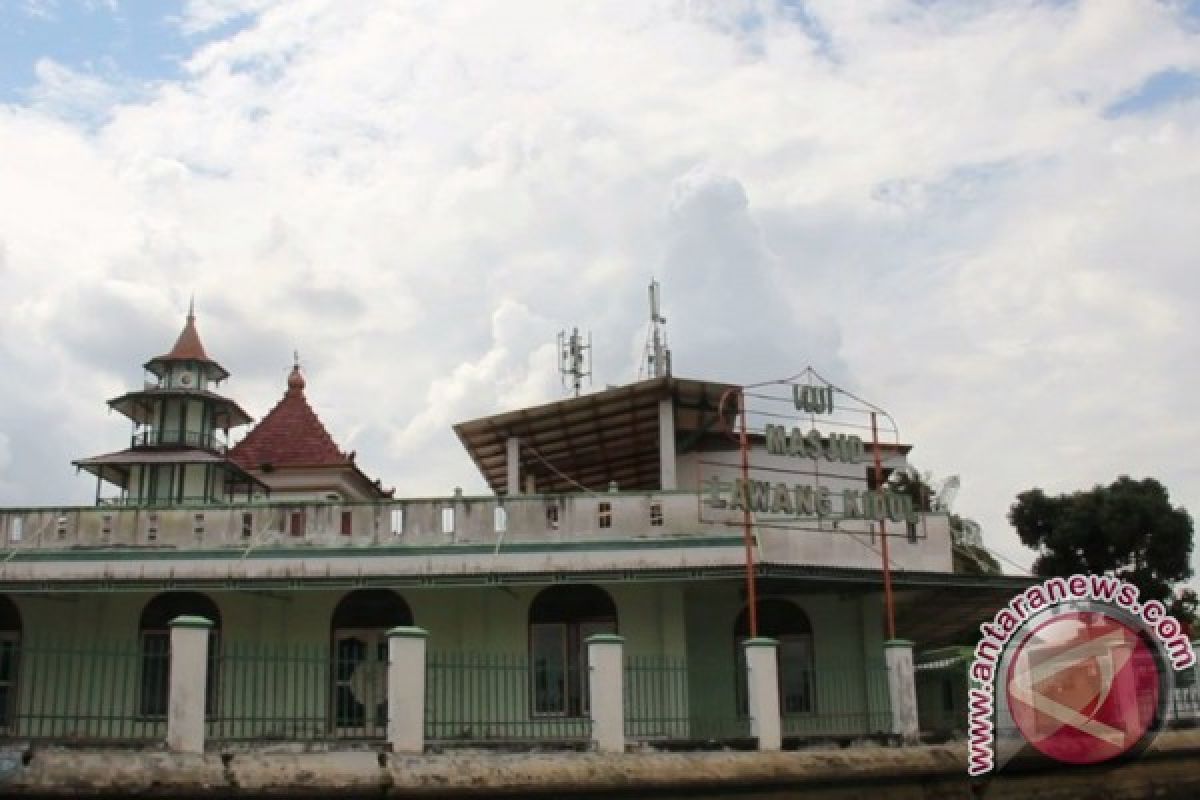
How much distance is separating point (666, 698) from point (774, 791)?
8.95 ft

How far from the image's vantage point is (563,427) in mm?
22734

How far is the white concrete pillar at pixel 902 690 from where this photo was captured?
1579 centimetres

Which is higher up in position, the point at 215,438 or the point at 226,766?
the point at 215,438

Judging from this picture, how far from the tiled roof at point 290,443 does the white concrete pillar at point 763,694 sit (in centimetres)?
1648

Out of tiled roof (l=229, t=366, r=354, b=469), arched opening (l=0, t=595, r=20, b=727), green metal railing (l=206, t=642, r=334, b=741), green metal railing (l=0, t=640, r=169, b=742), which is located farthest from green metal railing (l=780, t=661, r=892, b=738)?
tiled roof (l=229, t=366, r=354, b=469)

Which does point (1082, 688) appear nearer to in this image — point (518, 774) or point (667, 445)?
point (667, 445)

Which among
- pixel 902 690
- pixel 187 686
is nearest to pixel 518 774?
pixel 187 686

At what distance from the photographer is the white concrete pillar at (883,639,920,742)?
1579cm

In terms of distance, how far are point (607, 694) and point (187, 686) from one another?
179 inches

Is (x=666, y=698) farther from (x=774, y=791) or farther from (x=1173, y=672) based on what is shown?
(x=1173, y=672)

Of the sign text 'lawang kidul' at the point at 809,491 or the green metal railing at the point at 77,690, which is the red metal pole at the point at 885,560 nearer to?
the sign text 'lawang kidul' at the point at 809,491

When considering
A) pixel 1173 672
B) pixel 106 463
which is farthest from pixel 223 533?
pixel 1173 672

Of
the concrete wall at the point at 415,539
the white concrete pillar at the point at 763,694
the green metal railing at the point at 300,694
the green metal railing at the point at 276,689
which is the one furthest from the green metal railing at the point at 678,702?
the green metal railing at the point at 276,689

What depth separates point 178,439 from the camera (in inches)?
965
